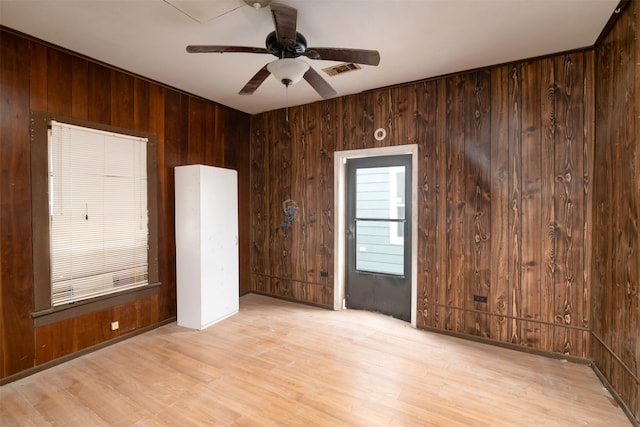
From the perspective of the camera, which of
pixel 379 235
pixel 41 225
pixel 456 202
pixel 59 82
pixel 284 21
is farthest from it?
pixel 379 235

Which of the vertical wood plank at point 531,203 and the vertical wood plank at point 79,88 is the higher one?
the vertical wood plank at point 79,88

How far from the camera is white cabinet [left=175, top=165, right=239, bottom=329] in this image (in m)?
3.59

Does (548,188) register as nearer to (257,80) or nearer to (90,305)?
(257,80)

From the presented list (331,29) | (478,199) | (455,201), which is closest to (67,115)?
(331,29)

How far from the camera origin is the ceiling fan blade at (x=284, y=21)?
1720mm

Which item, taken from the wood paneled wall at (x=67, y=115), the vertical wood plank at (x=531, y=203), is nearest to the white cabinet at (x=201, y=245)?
the wood paneled wall at (x=67, y=115)

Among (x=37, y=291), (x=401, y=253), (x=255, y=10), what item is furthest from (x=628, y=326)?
(x=37, y=291)

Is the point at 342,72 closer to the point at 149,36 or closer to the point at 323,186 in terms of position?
the point at 323,186

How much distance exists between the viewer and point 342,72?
3.30 metres

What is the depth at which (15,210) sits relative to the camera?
2521mm

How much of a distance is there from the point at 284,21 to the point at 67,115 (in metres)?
2.38

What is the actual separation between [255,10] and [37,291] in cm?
295

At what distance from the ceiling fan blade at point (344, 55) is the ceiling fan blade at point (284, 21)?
0.17 metres

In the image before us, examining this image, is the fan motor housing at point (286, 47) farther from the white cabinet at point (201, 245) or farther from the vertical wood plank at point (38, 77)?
the vertical wood plank at point (38, 77)
